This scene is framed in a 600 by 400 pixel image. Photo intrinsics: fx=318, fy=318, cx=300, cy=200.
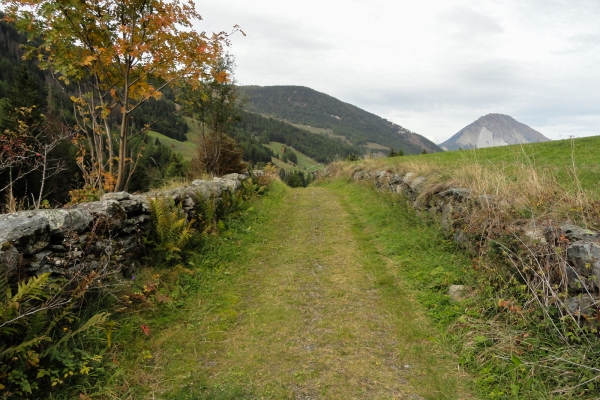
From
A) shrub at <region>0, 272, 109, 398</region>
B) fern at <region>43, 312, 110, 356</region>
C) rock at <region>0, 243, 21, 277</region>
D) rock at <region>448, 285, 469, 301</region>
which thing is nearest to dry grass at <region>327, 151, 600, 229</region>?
rock at <region>448, 285, 469, 301</region>

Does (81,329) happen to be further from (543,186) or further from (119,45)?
(543,186)

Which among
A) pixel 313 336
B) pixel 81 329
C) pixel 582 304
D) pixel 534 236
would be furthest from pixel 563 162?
pixel 81 329

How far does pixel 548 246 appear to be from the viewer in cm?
376

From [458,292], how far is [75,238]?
5.03m

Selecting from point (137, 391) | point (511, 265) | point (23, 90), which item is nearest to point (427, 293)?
point (511, 265)

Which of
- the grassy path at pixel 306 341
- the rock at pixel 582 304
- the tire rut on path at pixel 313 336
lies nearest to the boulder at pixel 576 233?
the rock at pixel 582 304

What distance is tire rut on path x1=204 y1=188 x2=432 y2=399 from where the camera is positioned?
317 centimetres

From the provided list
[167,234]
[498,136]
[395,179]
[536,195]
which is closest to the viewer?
[536,195]

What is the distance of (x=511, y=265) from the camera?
4203 millimetres

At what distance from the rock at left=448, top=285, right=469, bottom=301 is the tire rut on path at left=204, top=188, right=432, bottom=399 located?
3.25 ft

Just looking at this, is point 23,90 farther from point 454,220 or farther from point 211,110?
point 454,220

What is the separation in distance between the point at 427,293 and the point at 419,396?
6.53 ft

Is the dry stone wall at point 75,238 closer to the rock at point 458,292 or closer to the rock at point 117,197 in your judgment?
the rock at point 117,197

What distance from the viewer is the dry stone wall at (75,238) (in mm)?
3254
